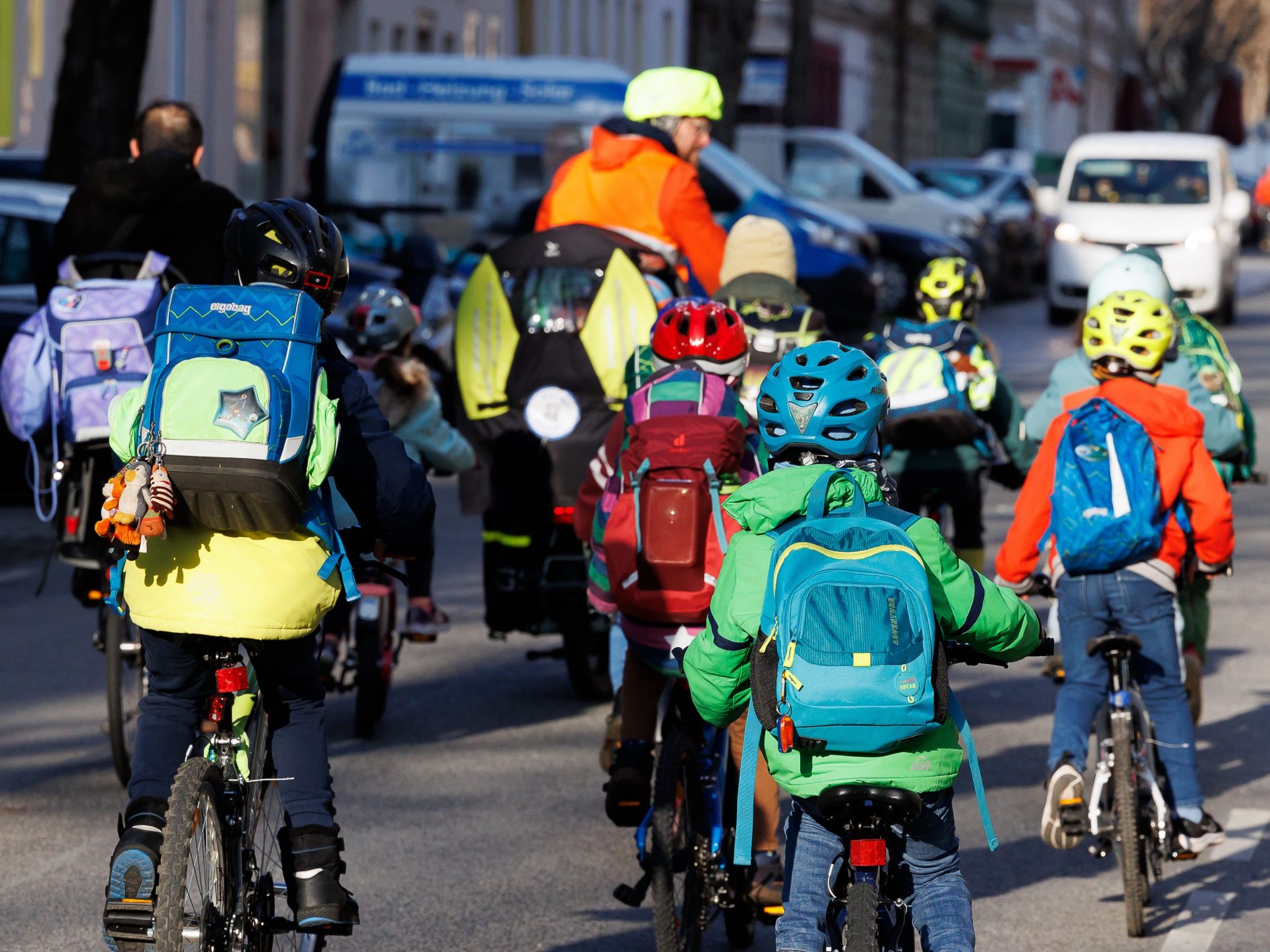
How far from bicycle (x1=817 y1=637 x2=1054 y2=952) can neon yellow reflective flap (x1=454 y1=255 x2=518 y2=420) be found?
13.3 ft

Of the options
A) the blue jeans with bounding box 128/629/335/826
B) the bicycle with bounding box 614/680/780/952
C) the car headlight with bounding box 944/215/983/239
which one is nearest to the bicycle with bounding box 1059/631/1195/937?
the bicycle with bounding box 614/680/780/952

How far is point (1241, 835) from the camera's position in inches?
270

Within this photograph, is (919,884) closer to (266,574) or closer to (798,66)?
(266,574)

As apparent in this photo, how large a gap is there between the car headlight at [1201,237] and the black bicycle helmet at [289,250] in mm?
23469

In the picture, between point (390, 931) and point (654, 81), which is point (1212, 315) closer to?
point (654, 81)

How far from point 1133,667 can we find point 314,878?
2.65m

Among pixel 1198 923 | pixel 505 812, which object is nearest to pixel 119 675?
pixel 505 812

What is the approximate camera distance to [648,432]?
5449mm

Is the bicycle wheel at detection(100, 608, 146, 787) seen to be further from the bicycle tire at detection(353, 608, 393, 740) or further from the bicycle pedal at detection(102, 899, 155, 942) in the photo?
the bicycle pedal at detection(102, 899, 155, 942)

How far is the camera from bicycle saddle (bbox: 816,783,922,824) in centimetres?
398

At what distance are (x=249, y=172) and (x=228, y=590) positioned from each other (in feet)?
92.6

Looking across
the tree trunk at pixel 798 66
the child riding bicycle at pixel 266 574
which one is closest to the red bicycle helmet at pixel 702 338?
the child riding bicycle at pixel 266 574

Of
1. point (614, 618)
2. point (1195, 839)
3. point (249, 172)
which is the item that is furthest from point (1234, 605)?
point (249, 172)

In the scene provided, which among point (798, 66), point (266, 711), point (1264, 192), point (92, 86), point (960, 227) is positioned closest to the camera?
point (266, 711)
